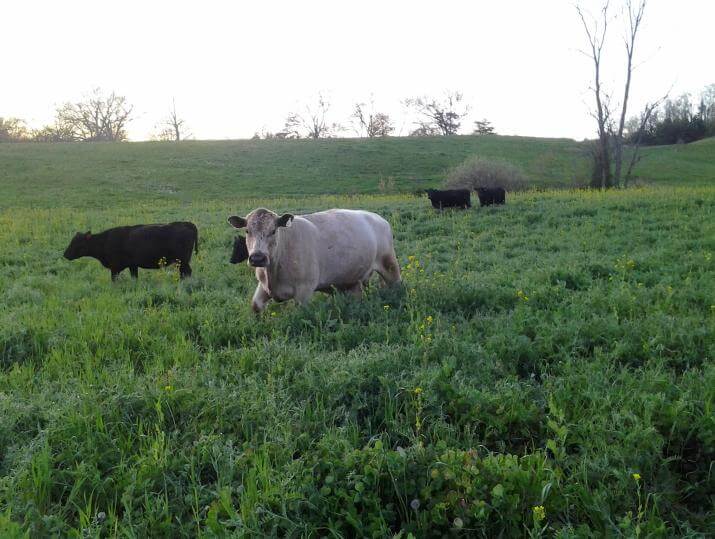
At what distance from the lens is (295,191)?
33156mm

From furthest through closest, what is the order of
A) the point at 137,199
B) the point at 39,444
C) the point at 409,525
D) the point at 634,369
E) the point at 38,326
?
the point at 137,199 → the point at 38,326 → the point at 634,369 → the point at 39,444 → the point at 409,525

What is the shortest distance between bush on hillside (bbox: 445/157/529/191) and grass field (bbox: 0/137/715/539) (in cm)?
2367

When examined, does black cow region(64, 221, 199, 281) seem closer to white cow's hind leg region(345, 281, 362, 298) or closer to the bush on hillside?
white cow's hind leg region(345, 281, 362, 298)

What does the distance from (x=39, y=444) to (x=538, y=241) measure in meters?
10.7

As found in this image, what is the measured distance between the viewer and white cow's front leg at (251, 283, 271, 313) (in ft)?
20.8

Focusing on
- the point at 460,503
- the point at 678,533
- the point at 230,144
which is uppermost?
the point at 230,144

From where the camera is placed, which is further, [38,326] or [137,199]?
[137,199]

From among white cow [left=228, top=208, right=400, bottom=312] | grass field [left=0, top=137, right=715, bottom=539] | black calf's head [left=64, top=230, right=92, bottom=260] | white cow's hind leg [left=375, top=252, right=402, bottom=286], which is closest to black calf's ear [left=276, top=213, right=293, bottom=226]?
white cow [left=228, top=208, right=400, bottom=312]

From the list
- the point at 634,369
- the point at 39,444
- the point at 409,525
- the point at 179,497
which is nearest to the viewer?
the point at 409,525

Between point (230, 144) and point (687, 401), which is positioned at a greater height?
point (230, 144)

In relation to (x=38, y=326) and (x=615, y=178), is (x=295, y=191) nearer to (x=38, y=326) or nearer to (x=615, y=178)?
(x=615, y=178)

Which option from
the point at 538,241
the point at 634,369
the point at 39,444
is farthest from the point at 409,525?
the point at 538,241

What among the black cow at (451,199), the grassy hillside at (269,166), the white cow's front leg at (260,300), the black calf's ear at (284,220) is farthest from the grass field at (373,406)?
the grassy hillside at (269,166)

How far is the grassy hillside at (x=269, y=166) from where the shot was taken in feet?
106
